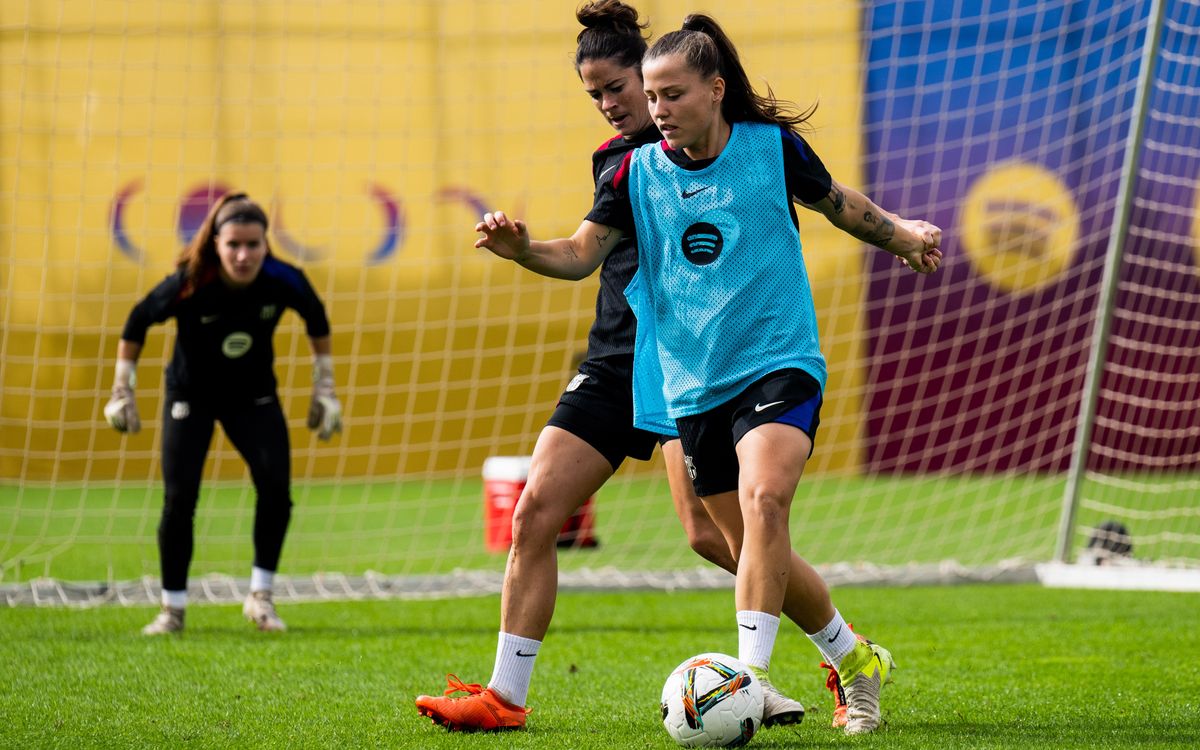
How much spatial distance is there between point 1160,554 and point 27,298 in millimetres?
10004

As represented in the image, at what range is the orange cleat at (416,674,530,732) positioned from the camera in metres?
3.92

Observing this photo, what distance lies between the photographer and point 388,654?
220 inches

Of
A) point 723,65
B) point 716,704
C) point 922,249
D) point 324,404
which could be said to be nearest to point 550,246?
point 723,65

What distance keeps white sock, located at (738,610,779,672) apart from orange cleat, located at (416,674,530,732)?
767 millimetres

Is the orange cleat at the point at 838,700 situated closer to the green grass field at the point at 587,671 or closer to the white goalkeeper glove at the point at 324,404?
the green grass field at the point at 587,671

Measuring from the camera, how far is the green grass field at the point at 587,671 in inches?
153

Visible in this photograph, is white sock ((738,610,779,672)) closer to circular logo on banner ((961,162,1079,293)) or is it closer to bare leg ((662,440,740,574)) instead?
bare leg ((662,440,740,574))

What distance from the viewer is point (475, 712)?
154 inches

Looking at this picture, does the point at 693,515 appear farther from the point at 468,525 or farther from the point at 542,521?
the point at 468,525

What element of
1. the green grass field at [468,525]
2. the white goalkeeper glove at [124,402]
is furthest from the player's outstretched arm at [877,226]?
the green grass field at [468,525]

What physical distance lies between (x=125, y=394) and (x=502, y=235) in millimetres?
3251

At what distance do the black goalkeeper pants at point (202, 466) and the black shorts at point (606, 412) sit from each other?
2.42 meters

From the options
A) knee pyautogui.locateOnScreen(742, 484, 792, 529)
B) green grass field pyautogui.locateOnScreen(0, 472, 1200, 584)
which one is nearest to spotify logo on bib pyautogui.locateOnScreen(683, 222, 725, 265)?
knee pyautogui.locateOnScreen(742, 484, 792, 529)

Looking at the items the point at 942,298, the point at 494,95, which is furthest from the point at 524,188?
the point at 942,298
